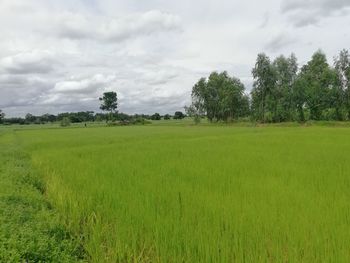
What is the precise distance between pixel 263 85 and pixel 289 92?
5284 millimetres

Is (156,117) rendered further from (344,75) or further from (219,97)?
(344,75)

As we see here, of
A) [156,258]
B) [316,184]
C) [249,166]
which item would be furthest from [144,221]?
[249,166]

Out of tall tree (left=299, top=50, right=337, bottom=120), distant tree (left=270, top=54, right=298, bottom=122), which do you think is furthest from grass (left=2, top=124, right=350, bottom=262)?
distant tree (left=270, top=54, right=298, bottom=122)

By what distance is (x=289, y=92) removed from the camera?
52938 mm

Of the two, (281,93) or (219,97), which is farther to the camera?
(219,97)

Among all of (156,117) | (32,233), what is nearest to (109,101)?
(156,117)

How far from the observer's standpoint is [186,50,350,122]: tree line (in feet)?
158

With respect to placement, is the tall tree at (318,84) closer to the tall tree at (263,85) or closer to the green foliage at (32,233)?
the tall tree at (263,85)

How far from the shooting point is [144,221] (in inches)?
191

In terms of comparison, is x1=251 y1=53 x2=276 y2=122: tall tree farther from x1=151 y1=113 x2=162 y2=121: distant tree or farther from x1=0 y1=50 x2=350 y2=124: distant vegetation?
x1=151 y1=113 x2=162 y2=121: distant tree

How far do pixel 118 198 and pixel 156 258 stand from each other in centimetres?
243

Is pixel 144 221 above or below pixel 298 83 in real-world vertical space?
below

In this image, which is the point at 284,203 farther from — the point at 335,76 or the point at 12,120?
the point at 12,120

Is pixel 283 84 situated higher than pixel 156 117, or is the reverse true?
pixel 283 84
